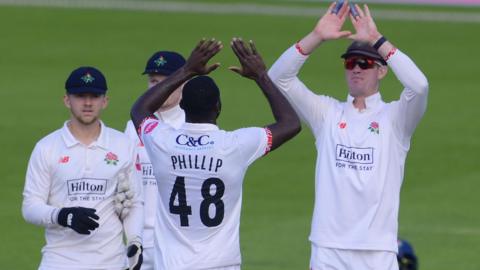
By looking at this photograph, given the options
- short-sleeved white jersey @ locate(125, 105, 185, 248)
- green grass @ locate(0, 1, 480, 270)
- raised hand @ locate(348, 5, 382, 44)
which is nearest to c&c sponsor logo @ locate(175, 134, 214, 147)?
raised hand @ locate(348, 5, 382, 44)

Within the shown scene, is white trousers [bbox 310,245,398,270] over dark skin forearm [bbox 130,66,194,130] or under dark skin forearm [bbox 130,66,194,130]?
under

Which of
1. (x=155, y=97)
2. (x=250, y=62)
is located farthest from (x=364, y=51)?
(x=155, y=97)

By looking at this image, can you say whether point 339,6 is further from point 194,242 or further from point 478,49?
point 478,49

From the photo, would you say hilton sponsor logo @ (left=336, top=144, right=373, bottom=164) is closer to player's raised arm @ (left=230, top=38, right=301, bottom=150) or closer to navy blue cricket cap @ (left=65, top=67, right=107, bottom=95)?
player's raised arm @ (left=230, top=38, right=301, bottom=150)

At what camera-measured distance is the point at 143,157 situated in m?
10.7

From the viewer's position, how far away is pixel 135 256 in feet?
32.6

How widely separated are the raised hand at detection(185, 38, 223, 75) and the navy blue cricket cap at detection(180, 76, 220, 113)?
68 mm

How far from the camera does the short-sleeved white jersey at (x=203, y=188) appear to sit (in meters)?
8.82

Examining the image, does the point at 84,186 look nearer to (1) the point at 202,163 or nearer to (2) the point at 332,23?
(1) the point at 202,163

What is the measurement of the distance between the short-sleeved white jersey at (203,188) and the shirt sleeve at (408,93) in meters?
1.10

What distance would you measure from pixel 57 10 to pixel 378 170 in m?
20.7

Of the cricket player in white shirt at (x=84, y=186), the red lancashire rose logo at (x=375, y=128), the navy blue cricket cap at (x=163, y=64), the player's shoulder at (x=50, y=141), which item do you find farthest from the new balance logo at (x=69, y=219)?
the red lancashire rose logo at (x=375, y=128)

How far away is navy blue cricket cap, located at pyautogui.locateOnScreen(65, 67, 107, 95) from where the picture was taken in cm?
983

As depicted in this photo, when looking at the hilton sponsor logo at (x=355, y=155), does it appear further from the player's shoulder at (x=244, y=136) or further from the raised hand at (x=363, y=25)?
the player's shoulder at (x=244, y=136)
